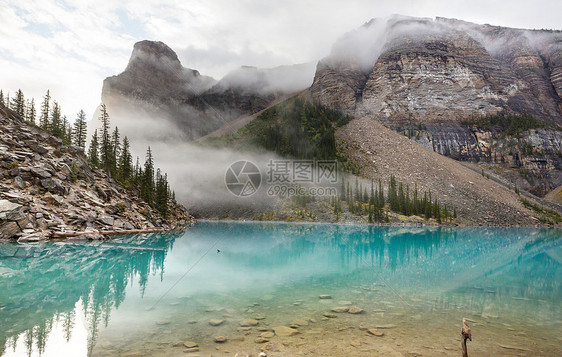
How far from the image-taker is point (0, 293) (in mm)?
14156

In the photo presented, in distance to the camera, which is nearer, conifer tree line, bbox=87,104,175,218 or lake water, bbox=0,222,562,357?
lake water, bbox=0,222,562,357

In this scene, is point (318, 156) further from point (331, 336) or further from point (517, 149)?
point (331, 336)

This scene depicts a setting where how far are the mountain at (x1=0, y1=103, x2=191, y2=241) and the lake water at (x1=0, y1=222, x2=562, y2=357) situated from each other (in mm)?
7619

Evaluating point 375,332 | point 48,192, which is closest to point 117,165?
point 48,192

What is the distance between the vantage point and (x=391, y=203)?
368ft

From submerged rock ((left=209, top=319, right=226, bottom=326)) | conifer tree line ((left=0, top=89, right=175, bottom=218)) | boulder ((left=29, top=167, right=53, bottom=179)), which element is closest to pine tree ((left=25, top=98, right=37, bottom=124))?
conifer tree line ((left=0, top=89, right=175, bottom=218))

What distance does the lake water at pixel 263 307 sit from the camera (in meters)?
9.27

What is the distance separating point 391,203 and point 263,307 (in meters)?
108

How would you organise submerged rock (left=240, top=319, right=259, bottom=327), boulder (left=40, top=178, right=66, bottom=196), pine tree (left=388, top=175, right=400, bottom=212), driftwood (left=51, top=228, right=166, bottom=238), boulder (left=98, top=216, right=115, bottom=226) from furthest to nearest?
pine tree (left=388, top=175, right=400, bottom=212)
boulder (left=98, top=216, right=115, bottom=226)
boulder (left=40, top=178, right=66, bottom=196)
driftwood (left=51, top=228, right=166, bottom=238)
submerged rock (left=240, top=319, right=259, bottom=327)

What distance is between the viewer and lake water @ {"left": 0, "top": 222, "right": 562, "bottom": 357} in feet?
30.4

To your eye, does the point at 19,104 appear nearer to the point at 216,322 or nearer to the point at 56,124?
the point at 56,124

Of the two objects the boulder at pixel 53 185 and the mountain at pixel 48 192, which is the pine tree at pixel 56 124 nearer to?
the mountain at pixel 48 192

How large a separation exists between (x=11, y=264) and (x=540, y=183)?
21534 cm

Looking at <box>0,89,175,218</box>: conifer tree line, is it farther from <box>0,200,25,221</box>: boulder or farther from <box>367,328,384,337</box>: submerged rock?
<box>367,328,384,337</box>: submerged rock
